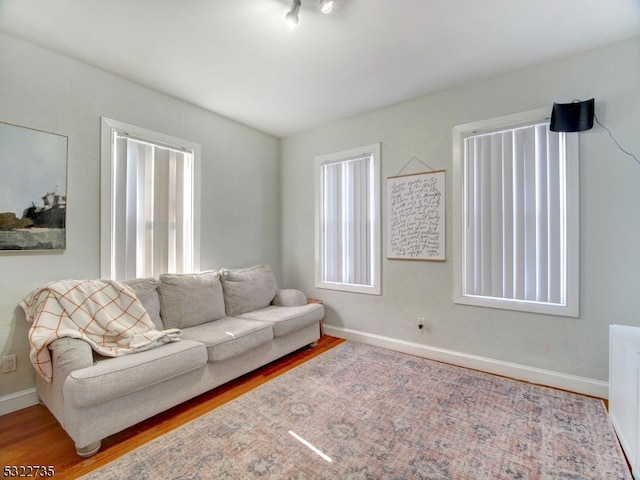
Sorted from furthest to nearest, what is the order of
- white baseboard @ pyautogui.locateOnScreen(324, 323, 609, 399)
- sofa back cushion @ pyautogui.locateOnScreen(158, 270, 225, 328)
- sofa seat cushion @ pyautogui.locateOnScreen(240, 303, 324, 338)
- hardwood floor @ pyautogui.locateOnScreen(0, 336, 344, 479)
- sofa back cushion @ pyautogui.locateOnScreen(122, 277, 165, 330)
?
sofa seat cushion @ pyautogui.locateOnScreen(240, 303, 324, 338) < sofa back cushion @ pyautogui.locateOnScreen(158, 270, 225, 328) < sofa back cushion @ pyautogui.locateOnScreen(122, 277, 165, 330) < white baseboard @ pyautogui.locateOnScreen(324, 323, 609, 399) < hardwood floor @ pyautogui.locateOnScreen(0, 336, 344, 479)

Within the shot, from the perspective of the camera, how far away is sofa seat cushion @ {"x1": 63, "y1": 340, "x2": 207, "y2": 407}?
169 centimetres

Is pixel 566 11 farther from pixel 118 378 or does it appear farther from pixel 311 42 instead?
pixel 118 378

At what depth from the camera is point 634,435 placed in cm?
157

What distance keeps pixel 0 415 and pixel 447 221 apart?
3.89m

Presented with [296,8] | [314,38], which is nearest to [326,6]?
[296,8]

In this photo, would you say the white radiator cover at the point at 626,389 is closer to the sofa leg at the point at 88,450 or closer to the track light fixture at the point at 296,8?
the track light fixture at the point at 296,8

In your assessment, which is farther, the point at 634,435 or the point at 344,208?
the point at 344,208

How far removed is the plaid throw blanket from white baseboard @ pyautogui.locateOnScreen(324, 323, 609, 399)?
2.15 meters

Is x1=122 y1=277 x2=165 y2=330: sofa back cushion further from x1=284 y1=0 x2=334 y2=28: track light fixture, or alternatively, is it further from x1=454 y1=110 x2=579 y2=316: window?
x1=454 y1=110 x2=579 y2=316: window

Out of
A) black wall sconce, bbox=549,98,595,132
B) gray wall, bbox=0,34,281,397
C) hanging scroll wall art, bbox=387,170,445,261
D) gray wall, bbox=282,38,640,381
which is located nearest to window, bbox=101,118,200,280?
gray wall, bbox=0,34,281,397

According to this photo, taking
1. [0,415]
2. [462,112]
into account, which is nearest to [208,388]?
[0,415]

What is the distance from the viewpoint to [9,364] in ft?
7.08

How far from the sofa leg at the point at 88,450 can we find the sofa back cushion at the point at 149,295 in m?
0.98

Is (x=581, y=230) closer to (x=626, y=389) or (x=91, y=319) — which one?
(x=626, y=389)
